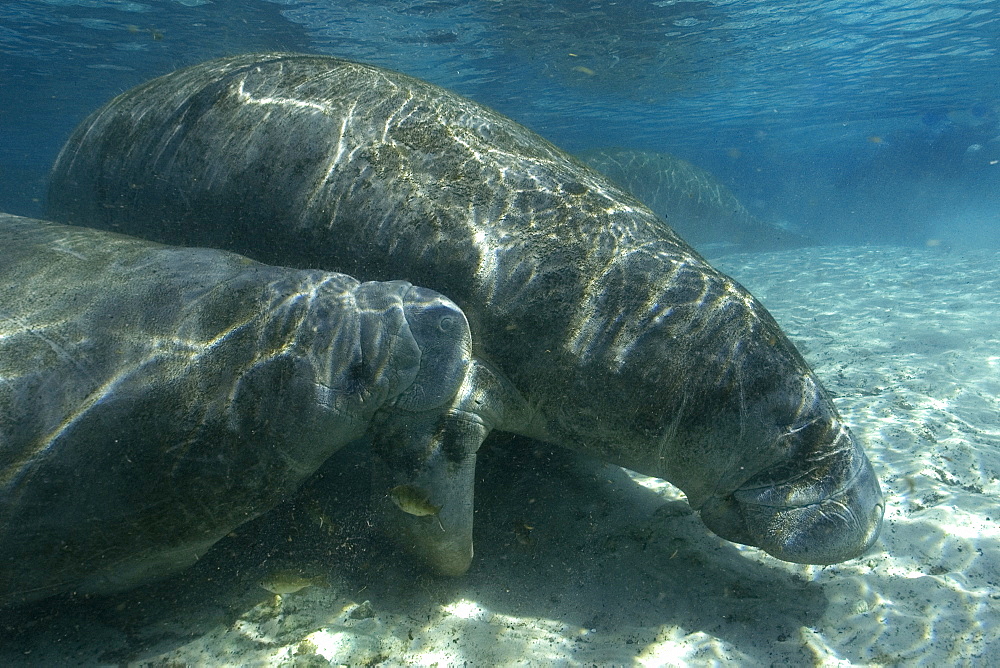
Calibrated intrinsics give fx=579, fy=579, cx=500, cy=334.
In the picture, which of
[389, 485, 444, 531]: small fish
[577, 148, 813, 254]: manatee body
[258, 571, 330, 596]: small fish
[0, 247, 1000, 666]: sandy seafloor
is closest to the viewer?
[0, 247, 1000, 666]: sandy seafloor

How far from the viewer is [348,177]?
374cm

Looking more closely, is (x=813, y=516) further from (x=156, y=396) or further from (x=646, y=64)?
(x=646, y=64)

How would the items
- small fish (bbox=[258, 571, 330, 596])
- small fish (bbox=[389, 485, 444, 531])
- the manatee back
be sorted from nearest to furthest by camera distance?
the manatee back
small fish (bbox=[389, 485, 444, 531])
small fish (bbox=[258, 571, 330, 596])

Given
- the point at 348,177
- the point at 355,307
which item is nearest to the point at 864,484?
the point at 355,307

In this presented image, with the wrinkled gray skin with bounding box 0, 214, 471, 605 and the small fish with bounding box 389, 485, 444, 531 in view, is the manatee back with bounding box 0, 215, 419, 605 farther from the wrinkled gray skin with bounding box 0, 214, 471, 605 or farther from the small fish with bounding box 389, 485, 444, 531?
the small fish with bounding box 389, 485, 444, 531

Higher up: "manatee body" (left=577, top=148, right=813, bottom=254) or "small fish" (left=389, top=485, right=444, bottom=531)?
"small fish" (left=389, top=485, right=444, bottom=531)

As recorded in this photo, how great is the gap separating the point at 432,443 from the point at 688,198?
16571 millimetres

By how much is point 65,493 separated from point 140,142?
3.13 metres

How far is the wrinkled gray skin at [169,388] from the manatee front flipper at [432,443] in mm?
16

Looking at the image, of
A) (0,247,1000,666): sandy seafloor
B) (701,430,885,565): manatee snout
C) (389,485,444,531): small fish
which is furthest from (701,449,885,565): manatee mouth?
(389,485,444,531): small fish

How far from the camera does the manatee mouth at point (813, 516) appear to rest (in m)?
2.99

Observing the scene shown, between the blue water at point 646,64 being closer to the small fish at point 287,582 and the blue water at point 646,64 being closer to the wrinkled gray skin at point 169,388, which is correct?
the wrinkled gray skin at point 169,388

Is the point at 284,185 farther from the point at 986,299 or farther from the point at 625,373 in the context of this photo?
the point at 986,299

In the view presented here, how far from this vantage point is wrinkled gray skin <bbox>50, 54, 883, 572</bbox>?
3.13 metres
